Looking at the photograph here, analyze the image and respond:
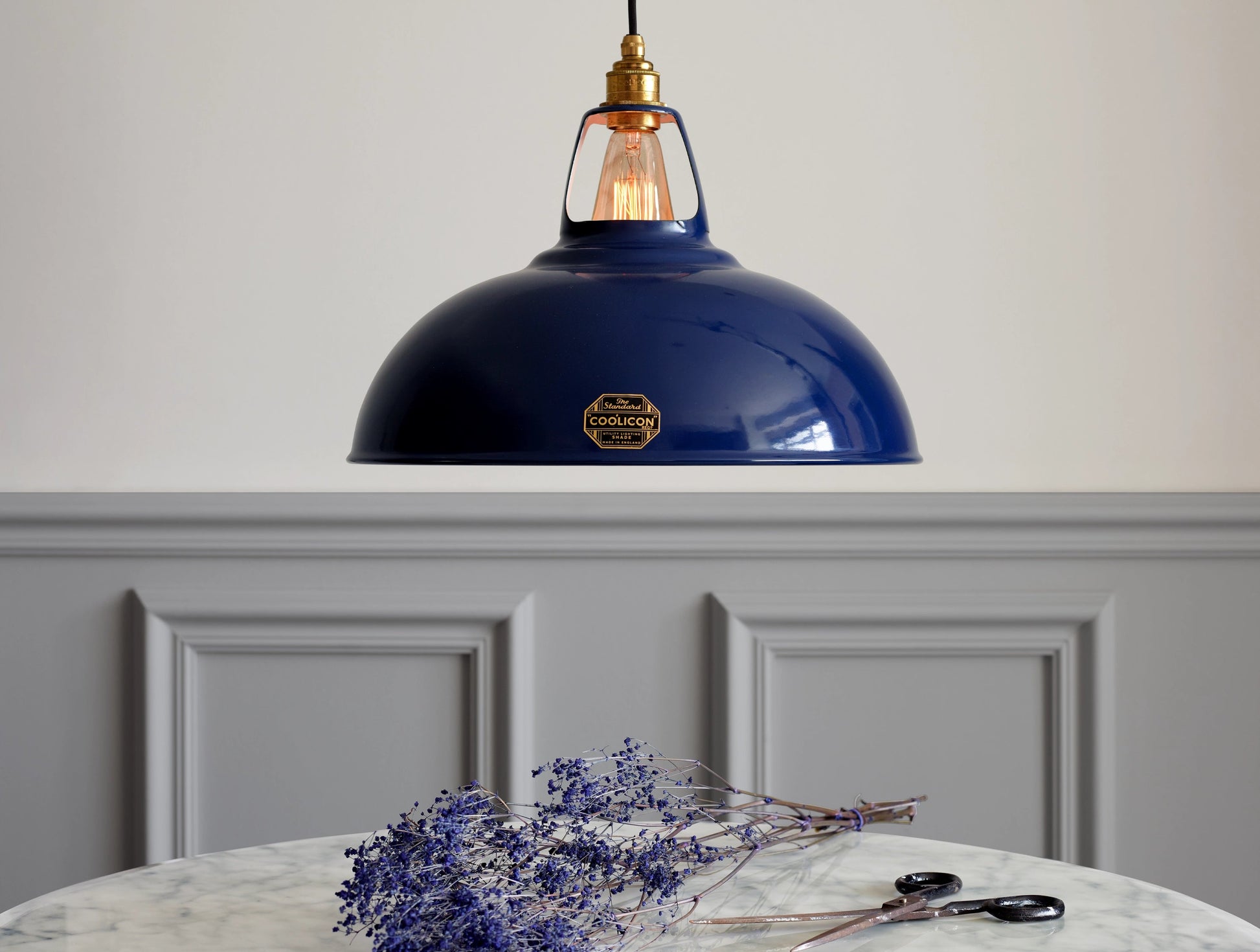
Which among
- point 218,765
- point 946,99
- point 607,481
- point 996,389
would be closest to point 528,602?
point 607,481

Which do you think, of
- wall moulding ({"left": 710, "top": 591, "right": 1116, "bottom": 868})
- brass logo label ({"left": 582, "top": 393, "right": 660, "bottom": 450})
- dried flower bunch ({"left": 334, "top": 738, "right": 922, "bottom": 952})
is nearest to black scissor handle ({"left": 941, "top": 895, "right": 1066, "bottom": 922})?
dried flower bunch ({"left": 334, "top": 738, "right": 922, "bottom": 952})

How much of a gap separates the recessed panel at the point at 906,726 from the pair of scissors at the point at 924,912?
2.50ft

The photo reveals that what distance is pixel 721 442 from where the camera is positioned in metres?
0.61

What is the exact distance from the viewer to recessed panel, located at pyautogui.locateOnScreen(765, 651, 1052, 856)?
170 cm

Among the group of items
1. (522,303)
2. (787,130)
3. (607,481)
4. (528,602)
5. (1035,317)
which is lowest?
(528,602)

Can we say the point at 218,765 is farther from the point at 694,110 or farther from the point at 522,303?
the point at 522,303

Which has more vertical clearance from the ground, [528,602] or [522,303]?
[522,303]

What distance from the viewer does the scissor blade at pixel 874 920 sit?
0.83 meters

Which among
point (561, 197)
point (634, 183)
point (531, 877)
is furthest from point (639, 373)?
point (561, 197)

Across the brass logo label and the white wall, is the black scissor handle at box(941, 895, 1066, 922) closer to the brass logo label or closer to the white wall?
the brass logo label

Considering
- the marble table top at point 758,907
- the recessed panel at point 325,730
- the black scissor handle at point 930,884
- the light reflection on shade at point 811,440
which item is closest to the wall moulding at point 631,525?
the recessed panel at point 325,730

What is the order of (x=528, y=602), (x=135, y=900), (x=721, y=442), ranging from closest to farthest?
(x=721, y=442), (x=135, y=900), (x=528, y=602)

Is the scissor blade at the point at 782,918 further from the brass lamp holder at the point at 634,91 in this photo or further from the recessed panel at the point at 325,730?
the recessed panel at the point at 325,730

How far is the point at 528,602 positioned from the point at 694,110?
0.76 m
